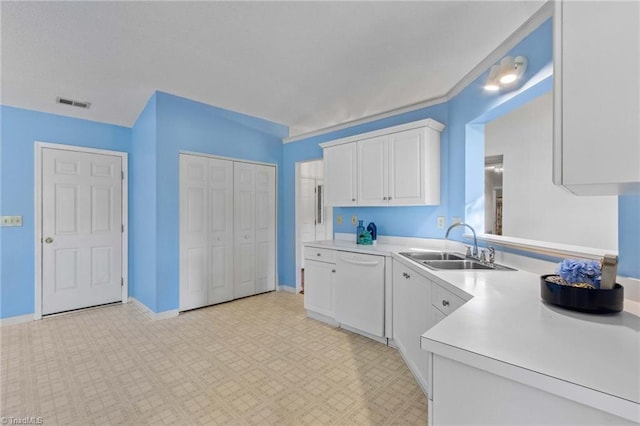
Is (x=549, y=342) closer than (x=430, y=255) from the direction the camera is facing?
Yes

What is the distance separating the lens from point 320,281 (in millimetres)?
3264

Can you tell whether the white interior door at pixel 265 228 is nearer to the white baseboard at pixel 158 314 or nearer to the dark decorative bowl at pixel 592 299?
the white baseboard at pixel 158 314

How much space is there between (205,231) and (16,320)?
88.8 inches

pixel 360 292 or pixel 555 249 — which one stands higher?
pixel 555 249

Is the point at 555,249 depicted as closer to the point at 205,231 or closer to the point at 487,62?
the point at 487,62

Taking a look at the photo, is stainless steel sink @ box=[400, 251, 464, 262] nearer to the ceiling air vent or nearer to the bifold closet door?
the bifold closet door

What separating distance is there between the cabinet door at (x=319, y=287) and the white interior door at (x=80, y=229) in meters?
2.69

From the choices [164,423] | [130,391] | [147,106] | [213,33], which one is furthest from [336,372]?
[147,106]

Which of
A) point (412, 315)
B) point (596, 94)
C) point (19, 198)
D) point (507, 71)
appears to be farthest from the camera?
point (19, 198)

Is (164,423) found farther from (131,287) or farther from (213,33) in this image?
(131,287)

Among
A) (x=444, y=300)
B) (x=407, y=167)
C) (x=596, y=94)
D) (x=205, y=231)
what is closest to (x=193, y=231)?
(x=205, y=231)

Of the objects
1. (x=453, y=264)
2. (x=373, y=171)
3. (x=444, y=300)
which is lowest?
(x=444, y=300)

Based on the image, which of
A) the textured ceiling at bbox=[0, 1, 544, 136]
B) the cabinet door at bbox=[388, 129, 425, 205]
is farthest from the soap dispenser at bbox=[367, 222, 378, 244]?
the textured ceiling at bbox=[0, 1, 544, 136]

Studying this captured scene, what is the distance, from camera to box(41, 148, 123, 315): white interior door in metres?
3.54
